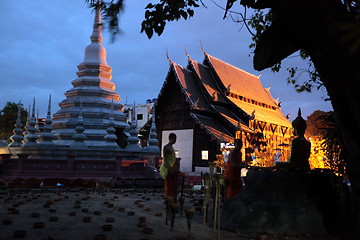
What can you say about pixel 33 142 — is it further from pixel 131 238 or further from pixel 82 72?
pixel 131 238

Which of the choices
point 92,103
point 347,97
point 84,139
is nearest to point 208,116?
point 92,103

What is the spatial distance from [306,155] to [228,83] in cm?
2341

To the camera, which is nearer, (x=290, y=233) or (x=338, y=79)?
(x=338, y=79)

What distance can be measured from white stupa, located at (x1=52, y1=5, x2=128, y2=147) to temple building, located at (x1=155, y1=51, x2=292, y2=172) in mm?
6219

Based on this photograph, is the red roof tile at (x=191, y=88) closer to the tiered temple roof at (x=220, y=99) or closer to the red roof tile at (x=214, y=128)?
the tiered temple roof at (x=220, y=99)

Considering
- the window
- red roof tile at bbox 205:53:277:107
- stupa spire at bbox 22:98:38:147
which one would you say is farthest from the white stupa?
red roof tile at bbox 205:53:277:107

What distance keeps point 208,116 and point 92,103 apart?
32.5 feet

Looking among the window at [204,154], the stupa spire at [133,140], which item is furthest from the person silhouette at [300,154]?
the window at [204,154]

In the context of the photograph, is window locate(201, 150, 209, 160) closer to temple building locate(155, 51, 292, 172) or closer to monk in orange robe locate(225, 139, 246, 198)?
temple building locate(155, 51, 292, 172)

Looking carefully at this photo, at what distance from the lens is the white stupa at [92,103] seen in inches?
763

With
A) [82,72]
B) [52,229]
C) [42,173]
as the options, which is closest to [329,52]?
[52,229]

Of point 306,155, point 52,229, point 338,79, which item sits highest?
point 338,79

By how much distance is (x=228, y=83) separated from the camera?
95.0ft

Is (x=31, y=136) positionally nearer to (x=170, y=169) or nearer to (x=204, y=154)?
(x=204, y=154)
